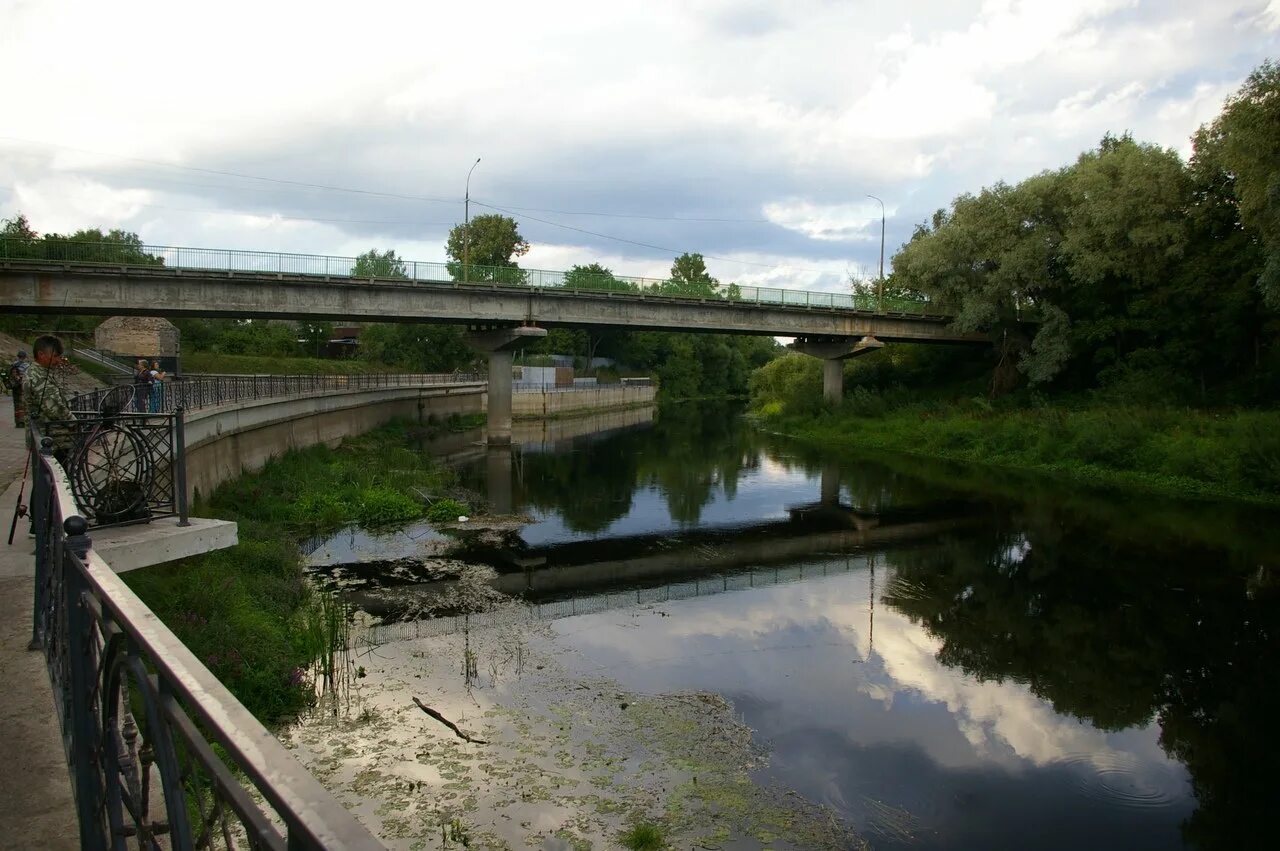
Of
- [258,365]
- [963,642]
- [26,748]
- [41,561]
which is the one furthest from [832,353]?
[26,748]

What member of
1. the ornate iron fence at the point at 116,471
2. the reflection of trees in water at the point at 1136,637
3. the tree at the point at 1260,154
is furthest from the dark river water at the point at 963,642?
the tree at the point at 1260,154

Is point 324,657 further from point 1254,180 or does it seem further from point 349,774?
point 1254,180

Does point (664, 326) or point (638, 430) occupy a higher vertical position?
point (664, 326)

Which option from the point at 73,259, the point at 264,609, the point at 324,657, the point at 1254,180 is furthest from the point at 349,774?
the point at 73,259

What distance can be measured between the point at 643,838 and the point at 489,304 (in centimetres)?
3671

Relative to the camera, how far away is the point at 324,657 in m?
11.3

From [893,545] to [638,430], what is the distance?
36407mm

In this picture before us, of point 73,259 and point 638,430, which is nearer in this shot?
point 73,259

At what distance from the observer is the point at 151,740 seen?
2.81 m

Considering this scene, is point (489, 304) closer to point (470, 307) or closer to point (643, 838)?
point (470, 307)

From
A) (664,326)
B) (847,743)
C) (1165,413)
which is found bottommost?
(847,743)

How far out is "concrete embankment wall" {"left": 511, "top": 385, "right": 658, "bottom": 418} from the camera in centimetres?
6525

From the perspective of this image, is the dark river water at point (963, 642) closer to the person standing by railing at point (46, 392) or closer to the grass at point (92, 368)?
the person standing by railing at point (46, 392)

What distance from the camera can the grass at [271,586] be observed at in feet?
33.9
